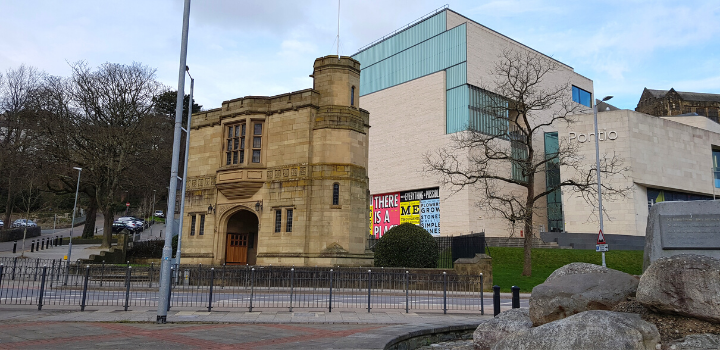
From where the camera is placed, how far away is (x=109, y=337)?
30.7 ft

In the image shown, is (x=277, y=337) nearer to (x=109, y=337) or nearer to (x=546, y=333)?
(x=109, y=337)

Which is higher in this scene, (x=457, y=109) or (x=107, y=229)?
(x=457, y=109)

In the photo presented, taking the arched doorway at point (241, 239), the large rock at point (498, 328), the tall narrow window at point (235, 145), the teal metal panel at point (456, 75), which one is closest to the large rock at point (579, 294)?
the large rock at point (498, 328)

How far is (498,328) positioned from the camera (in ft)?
27.0

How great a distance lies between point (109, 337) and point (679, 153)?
58.0m

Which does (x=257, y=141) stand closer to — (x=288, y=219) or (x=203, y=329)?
(x=288, y=219)

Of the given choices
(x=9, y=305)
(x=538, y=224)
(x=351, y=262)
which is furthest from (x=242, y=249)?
(x=538, y=224)

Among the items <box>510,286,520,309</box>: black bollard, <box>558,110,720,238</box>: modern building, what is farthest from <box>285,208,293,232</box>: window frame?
<box>558,110,720,238</box>: modern building

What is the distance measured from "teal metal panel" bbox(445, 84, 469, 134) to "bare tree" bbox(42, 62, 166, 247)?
3161 centimetres

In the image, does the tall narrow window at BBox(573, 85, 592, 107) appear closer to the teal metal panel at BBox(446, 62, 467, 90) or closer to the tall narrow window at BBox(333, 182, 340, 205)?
the teal metal panel at BBox(446, 62, 467, 90)

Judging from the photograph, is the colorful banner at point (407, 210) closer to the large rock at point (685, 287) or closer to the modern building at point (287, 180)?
the modern building at point (287, 180)

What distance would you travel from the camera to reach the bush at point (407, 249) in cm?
2609

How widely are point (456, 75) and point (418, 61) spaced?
6.58 meters

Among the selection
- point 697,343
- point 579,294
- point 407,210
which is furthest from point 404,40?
point 697,343
